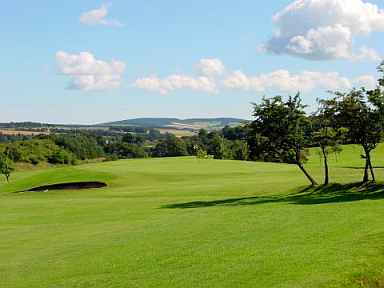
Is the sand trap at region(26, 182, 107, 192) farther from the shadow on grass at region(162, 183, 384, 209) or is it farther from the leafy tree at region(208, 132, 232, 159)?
the leafy tree at region(208, 132, 232, 159)

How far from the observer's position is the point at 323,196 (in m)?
38.4

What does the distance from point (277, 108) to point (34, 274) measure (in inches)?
1201

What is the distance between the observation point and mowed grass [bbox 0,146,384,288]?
590 inches

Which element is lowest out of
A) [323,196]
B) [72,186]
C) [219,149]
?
[72,186]

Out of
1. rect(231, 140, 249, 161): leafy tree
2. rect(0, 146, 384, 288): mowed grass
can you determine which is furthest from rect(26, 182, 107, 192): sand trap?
rect(231, 140, 249, 161): leafy tree

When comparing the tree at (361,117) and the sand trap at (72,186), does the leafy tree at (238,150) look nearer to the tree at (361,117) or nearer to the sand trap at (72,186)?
the sand trap at (72,186)

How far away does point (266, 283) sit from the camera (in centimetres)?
1373

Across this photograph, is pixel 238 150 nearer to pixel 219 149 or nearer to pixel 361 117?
pixel 219 149

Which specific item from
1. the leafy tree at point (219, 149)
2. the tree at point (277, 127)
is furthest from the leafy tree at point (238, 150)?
the tree at point (277, 127)

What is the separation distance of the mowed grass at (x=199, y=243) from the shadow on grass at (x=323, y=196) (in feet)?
0.38

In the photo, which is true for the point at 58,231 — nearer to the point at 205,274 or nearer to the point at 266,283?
the point at 205,274

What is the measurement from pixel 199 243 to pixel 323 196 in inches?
763

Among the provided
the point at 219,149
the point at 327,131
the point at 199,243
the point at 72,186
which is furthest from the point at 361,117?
the point at 219,149

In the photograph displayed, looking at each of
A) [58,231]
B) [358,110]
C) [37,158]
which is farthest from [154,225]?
[37,158]
